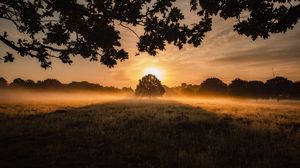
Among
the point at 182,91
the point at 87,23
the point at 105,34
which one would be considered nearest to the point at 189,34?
the point at 105,34

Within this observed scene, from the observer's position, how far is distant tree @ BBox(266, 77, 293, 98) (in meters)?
107

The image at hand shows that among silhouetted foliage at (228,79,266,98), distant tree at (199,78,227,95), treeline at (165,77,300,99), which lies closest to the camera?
treeline at (165,77,300,99)

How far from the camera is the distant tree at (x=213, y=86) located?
447 feet

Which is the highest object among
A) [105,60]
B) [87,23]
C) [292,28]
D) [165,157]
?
[87,23]

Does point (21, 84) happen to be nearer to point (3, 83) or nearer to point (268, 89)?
point (3, 83)

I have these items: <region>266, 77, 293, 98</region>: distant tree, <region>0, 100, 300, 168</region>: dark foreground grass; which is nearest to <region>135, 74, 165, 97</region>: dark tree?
<region>266, 77, 293, 98</region>: distant tree

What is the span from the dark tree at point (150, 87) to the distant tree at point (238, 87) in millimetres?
30917

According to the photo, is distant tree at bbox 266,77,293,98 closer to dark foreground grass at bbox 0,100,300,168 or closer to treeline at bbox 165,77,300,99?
treeline at bbox 165,77,300,99

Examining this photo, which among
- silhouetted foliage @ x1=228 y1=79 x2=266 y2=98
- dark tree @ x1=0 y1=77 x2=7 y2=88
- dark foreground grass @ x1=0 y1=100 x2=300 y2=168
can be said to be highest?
dark tree @ x1=0 y1=77 x2=7 y2=88

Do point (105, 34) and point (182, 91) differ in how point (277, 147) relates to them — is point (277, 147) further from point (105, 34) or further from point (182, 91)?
point (182, 91)

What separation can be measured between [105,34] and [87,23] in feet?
3.81

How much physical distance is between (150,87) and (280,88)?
53728 mm

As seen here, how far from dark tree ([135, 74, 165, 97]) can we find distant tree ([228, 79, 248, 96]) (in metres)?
30.9

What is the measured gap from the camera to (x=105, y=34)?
8867 mm
